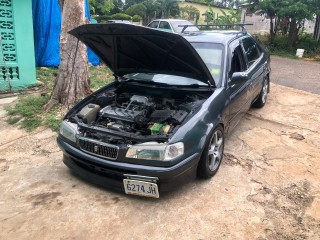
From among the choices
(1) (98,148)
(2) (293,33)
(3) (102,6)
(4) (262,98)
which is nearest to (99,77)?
(4) (262,98)

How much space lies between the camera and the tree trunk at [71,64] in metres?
5.59

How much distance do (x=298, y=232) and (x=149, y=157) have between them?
60.2 inches

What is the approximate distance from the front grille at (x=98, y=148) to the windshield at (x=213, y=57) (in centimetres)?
162

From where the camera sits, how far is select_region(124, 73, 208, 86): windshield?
12.7 feet

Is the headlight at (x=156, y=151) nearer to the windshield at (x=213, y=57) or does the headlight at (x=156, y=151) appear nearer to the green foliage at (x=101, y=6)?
the windshield at (x=213, y=57)

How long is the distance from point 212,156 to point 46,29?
25.5 feet

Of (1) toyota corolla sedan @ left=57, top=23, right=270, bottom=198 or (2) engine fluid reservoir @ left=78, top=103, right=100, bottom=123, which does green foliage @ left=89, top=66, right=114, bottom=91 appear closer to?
(1) toyota corolla sedan @ left=57, top=23, right=270, bottom=198

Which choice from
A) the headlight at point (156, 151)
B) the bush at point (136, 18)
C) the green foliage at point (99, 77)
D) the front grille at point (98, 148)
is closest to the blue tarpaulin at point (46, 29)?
the green foliage at point (99, 77)

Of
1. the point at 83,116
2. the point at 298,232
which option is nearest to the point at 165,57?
the point at 83,116

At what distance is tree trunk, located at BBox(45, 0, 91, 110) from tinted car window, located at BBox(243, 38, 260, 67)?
2.99m

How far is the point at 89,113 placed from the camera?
11.9 feet

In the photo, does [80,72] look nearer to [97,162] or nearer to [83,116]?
[83,116]

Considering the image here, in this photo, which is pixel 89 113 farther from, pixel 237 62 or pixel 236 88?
pixel 237 62

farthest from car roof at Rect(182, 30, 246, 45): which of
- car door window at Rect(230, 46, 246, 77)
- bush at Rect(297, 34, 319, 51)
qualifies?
bush at Rect(297, 34, 319, 51)
